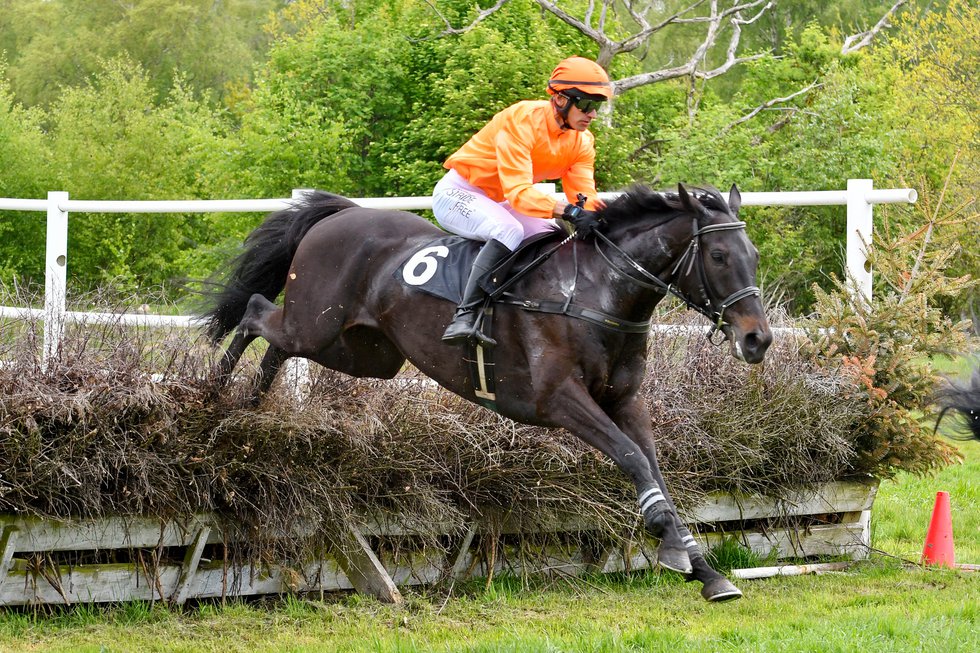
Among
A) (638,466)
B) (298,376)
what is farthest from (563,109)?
(298,376)

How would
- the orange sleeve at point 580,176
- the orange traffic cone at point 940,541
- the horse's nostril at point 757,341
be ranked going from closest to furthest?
the horse's nostril at point 757,341
the orange sleeve at point 580,176
the orange traffic cone at point 940,541

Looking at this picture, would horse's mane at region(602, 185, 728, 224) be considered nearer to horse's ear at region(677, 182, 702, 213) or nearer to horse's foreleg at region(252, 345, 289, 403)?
horse's ear at region(677, 182, 702, 213)

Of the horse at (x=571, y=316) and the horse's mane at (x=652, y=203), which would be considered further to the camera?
the horse's mane at (x=652, y=203)

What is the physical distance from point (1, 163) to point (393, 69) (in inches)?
395

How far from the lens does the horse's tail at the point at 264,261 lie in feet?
21.1

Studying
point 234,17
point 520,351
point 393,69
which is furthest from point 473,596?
point 234,17

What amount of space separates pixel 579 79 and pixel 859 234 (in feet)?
9.11

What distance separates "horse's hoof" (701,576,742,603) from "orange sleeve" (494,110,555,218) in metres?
1.78

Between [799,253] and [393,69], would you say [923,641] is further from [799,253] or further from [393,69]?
[393,69]

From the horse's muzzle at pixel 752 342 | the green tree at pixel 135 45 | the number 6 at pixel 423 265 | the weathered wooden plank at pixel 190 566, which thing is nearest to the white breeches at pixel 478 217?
the number 6 at pixel 423 265

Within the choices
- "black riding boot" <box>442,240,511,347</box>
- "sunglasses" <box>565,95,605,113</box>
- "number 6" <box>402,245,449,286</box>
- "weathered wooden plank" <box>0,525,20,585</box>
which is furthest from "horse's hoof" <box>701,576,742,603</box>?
"weathered wooden plank" <box>0,525,20,585</box>

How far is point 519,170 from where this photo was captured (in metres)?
5.21

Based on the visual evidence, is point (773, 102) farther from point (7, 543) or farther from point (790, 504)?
point (7, 543)

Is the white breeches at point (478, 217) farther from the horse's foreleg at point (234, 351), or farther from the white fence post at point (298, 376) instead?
the horse's foreleg at point (234, 351)
